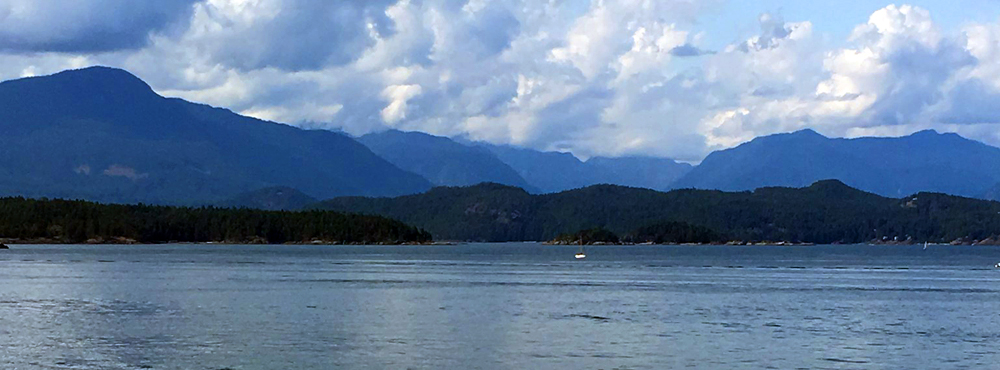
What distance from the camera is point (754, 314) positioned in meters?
90.1

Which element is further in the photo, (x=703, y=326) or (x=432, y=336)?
(x=703, y=326)

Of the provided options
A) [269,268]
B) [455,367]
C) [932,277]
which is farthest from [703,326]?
[269,268]

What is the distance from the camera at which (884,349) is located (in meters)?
67.2

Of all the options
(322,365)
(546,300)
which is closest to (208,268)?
(546,300)

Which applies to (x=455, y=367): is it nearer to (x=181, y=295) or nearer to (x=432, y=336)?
(x=432, y=336)

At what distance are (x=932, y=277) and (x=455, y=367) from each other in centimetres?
11926

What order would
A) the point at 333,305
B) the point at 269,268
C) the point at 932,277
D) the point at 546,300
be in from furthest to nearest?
the point at 269,268, the point at 932,277, the point at 546,300, the point at 333,305

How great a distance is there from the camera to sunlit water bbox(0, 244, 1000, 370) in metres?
61.6

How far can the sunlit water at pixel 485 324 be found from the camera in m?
61.6

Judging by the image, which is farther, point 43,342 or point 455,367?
point 43,342

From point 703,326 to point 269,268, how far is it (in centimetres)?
10776

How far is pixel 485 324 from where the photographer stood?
80.2m

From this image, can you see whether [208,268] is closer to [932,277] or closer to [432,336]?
[932,277]


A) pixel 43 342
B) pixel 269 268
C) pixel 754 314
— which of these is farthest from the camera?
pixel 269 268
